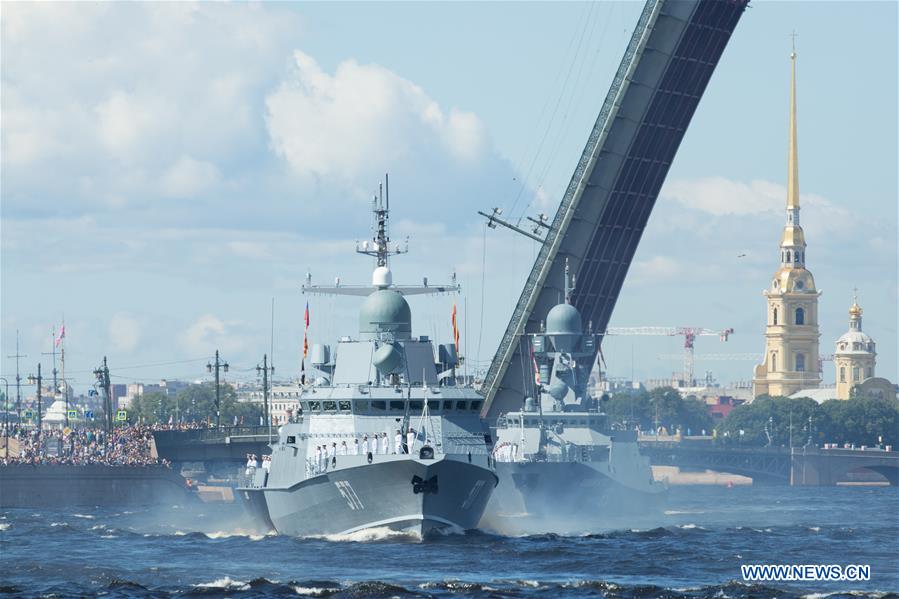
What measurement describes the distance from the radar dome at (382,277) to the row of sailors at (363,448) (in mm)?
5422

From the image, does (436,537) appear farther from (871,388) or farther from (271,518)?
(871,388)

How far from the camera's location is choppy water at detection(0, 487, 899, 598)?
3453cm

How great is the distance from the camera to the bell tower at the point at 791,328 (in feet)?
577

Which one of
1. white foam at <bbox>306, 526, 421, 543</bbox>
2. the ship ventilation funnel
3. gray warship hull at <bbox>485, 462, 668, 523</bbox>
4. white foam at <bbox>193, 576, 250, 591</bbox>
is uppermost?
the ship ventilation funnel

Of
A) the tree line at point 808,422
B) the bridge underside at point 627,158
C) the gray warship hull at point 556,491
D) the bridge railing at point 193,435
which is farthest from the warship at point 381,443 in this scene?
the tree line at point 808,422

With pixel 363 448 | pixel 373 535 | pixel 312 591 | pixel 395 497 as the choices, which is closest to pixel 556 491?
pixel 363 448

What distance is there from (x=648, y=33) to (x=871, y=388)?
11694cm

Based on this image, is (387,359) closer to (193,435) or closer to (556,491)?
(556,491)

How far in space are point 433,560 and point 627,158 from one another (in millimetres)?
22529

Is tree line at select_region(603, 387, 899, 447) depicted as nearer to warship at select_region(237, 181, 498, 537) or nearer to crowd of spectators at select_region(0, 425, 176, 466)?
crowd of spectators at select_region(0, 425, 176, 466)

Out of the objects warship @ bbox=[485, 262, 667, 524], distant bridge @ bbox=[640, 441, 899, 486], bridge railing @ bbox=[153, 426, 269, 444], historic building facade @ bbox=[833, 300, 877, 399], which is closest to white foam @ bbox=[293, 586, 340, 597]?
warship @ bbox=[485, 262, 667, 524]

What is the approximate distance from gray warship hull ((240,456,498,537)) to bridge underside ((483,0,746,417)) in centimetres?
1656

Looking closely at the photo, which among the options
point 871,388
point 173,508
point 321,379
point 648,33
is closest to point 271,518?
point 321,379

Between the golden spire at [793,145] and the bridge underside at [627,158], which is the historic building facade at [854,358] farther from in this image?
the bridge underside at [627,158]
